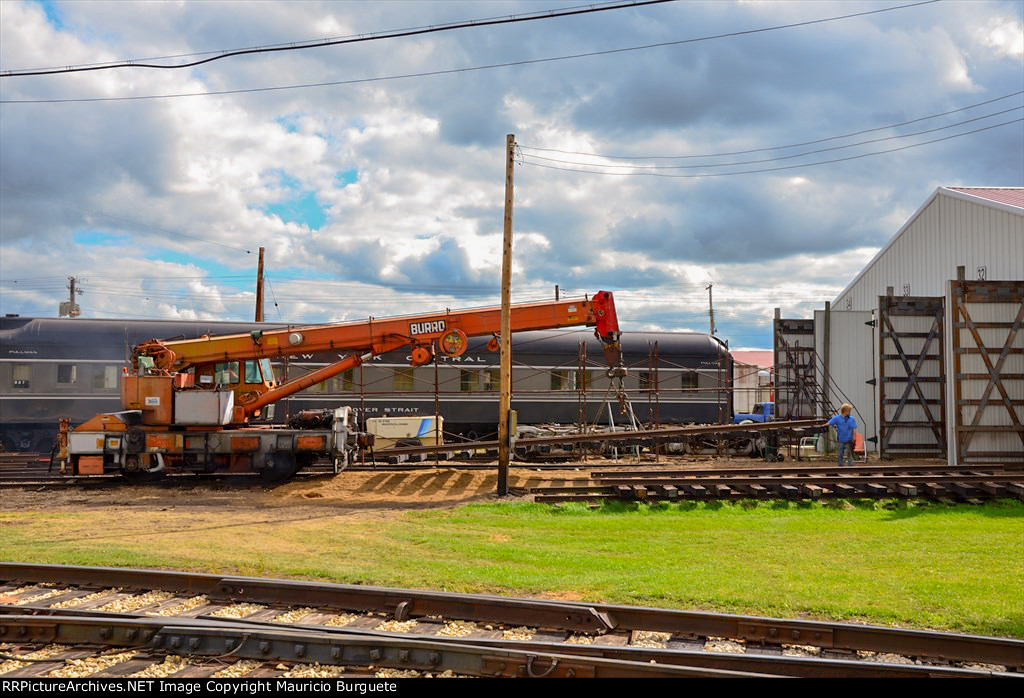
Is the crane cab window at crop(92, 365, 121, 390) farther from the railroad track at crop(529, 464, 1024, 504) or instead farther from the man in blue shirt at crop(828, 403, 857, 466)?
the man in blue shirt at crop(828, 403, 857, 466)

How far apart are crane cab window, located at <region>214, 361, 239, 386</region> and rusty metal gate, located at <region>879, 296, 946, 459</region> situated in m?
16.8

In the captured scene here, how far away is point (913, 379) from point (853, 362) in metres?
3.88

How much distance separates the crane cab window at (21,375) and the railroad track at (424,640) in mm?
20611

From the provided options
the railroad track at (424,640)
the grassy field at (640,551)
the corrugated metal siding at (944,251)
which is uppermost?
the corrugated metal siding at (944,251)

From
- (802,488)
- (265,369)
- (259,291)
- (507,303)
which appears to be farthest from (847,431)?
(259,291)

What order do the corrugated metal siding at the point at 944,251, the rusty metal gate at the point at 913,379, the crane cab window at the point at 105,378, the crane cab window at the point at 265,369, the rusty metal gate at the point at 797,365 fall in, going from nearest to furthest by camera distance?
the crane cab window at the point at 265,369 → the corrugated metal siding at the point at 944,251 → the rusty metal gate at the point at 913,379 → the crane cab window at the point at 105,378 → the rusty metal gate at the point at 797,365

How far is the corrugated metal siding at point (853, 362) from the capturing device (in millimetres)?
25125

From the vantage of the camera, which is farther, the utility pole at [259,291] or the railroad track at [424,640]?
the utility pole at [259,291]

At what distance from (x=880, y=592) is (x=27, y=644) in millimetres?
7518

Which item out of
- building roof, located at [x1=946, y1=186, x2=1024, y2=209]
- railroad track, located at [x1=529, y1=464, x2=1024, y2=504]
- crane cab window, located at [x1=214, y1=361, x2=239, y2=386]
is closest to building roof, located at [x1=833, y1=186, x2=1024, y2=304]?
building roof, located at [x1=946, y1=186, x2=1024, y2=209]

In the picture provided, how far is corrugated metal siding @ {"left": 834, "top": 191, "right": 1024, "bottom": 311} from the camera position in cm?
2191

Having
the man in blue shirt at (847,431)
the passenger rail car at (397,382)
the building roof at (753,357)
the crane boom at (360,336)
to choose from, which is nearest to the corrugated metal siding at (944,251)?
the passenger rail car at (397,382)

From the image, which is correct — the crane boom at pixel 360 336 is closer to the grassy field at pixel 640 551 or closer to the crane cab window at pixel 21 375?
the grassy field at pixel 640 551

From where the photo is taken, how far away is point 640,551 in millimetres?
10125
